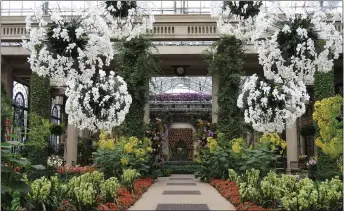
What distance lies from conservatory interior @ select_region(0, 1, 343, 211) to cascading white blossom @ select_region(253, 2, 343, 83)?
0.04 ft

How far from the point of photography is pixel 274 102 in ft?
24.6

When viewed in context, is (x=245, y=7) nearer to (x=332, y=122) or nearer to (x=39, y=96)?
(x=332, y=122)

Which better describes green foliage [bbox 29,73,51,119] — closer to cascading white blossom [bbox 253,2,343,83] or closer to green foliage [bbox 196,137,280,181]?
green foliage [bbox 196,137,280,181]

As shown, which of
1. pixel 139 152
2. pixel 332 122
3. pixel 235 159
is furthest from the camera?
pixel 139 152

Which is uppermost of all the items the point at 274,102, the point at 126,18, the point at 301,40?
the point at 126,18

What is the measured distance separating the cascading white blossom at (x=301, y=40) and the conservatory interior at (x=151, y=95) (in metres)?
0.01

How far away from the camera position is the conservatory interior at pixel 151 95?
192 inches

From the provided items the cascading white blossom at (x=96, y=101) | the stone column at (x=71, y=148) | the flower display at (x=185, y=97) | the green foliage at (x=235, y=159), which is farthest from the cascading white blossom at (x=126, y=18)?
the flower display at (x=185, y=97)

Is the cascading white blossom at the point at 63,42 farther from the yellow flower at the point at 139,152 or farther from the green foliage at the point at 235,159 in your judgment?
the yellow flower at the point at 139,152

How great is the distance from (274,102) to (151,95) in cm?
621

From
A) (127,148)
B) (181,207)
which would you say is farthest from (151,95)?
(181,207)

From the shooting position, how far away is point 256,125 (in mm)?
7789

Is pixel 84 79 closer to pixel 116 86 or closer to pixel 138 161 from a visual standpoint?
pixel 116 86

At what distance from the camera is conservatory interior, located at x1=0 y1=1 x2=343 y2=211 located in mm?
4887
